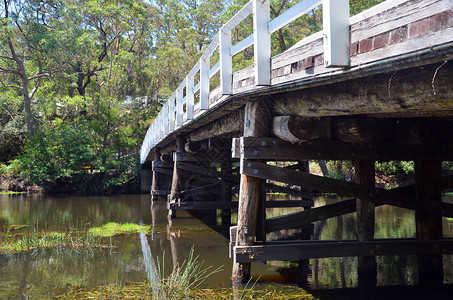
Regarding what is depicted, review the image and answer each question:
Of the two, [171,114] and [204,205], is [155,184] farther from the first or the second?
[171,114]

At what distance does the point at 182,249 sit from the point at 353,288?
3.45 m

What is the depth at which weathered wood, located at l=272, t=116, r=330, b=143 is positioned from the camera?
500 cm

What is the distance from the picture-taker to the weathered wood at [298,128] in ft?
16.4

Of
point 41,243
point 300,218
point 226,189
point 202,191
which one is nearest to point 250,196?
point 300,218

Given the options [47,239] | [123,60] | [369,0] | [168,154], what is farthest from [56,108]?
[47,239]

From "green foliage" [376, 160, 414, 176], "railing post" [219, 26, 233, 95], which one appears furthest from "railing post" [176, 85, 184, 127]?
"green foliage" [376, 160, 414, 176]

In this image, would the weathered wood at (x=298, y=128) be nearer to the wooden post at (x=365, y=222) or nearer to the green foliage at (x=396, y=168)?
the wooden post at (x=365, y=222)

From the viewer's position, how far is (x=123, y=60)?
3188cm

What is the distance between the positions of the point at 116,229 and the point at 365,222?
251 inches

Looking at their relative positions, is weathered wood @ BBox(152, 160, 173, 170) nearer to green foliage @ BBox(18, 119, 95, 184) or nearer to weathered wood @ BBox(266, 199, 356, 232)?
green foliage @ BBox(18, 119, 95, 184)

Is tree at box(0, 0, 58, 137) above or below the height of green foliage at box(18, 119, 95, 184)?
above

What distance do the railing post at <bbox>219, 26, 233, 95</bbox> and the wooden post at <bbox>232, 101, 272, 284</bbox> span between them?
1.25 feet

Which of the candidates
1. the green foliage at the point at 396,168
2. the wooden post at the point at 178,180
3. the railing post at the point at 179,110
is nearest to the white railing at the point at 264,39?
the railing post at the point at 179,110

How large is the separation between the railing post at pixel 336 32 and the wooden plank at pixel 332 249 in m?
2.75
